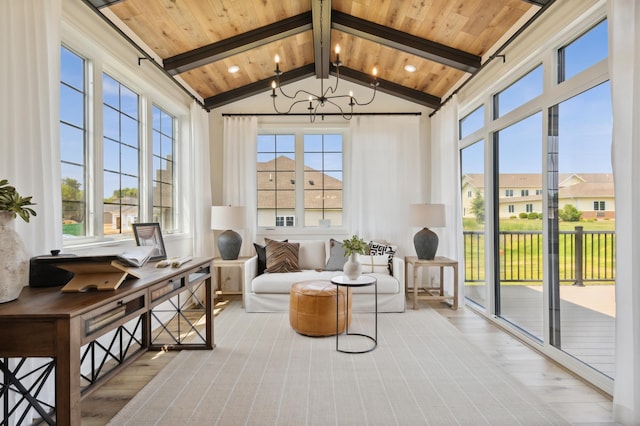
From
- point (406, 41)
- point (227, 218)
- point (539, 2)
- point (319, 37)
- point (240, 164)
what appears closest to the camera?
point (539, 2)

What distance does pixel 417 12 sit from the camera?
132 inches

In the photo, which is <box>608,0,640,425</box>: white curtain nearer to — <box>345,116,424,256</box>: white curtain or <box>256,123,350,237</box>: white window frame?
<box>345,116,424,256</box>: white curtain

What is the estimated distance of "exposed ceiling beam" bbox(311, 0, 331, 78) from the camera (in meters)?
3.34

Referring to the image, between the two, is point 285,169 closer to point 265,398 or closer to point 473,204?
point 473,204

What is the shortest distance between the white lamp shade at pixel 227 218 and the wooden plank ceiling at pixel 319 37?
165 cm

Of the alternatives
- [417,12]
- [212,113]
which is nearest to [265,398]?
[417,12]

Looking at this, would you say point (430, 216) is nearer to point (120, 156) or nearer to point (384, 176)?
point (384, 176)

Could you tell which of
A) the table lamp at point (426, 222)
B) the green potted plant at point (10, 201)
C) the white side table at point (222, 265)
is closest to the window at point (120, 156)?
the white side table at point (222, 265)

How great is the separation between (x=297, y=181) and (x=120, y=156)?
8.55 ft

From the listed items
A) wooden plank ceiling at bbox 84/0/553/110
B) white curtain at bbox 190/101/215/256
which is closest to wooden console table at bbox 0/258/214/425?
wooden plank ceiling at bbox 84/0/553/110

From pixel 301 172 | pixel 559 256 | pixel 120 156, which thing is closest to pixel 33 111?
pixel 120 156

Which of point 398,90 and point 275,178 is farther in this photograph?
point 275,178

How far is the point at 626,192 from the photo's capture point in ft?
6.46

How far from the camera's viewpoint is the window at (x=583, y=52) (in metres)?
2.39
